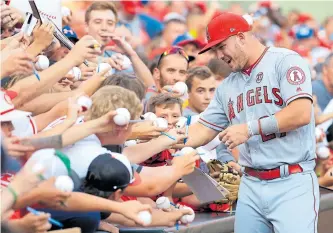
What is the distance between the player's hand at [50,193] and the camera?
3641 mm

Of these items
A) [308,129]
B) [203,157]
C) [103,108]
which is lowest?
[203,157]

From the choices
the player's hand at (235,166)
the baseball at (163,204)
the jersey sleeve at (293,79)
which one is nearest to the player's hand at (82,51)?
the baseball at (163,204)

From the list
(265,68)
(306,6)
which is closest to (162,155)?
(265,68)

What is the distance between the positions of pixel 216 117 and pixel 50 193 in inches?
78.3

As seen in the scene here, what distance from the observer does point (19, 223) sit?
3.68 m

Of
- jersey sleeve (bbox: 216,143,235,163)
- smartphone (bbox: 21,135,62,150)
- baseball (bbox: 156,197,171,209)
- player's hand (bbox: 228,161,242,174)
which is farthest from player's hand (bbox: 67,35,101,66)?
jersey sleeve (bbox: 216,143,235,163)

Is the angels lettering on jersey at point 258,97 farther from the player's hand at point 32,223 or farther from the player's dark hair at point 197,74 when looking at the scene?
the player's dark hair at point 197,74

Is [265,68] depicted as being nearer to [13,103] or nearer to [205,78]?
[13,103]

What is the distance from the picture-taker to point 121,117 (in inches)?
156

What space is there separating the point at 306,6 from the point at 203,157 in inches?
443

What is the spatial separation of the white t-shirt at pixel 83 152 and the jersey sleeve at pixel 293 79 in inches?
51.2

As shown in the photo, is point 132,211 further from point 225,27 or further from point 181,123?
point 181,123

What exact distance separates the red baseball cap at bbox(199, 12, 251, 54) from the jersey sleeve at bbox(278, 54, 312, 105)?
0.36m

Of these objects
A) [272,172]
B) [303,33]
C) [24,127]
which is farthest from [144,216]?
[303,33]
